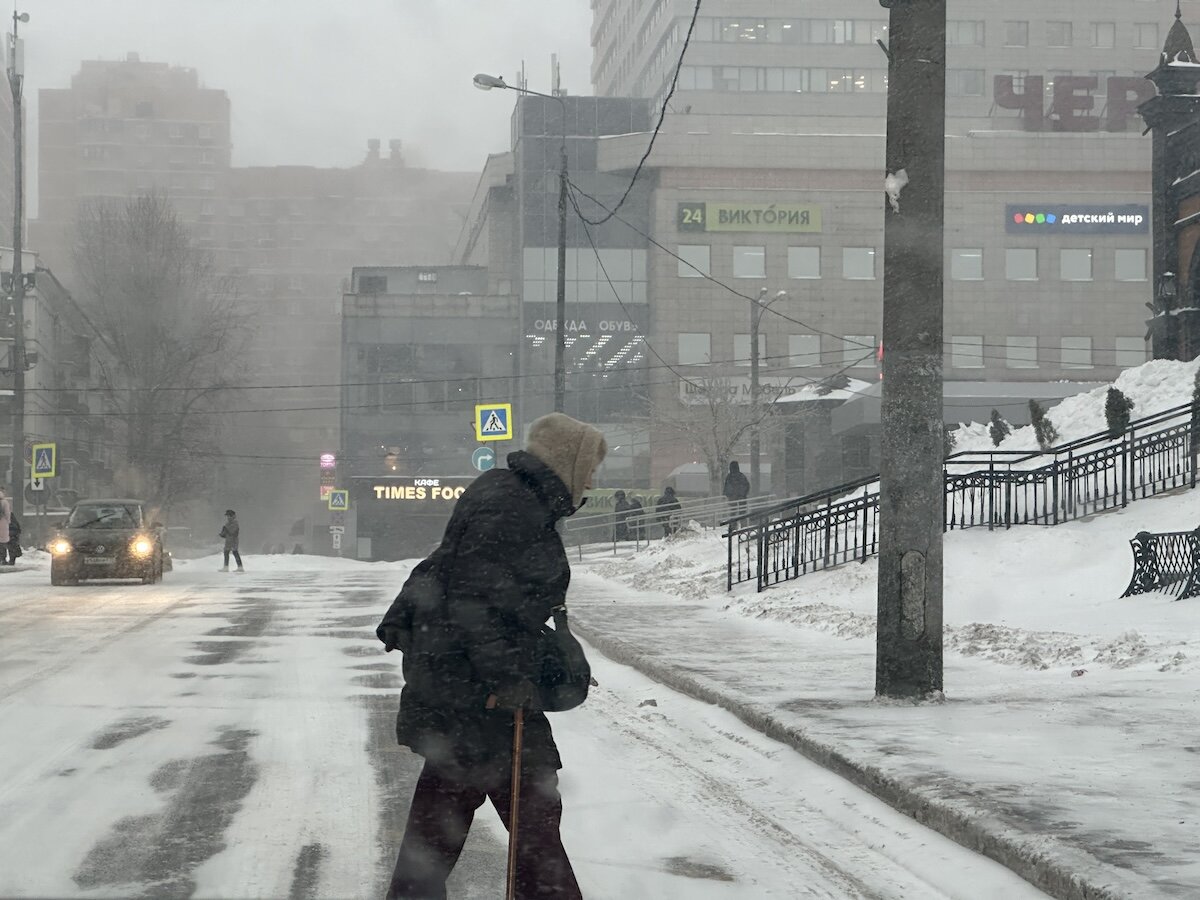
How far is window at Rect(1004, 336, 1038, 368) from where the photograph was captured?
260ft

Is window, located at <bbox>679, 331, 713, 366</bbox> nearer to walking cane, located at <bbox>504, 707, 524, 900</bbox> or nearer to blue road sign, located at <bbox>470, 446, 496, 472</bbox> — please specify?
blue road sign, located at <bbox>470, 446, 496, 472</bbox>

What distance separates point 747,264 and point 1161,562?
215 ft

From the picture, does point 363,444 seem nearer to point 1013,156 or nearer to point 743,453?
point 743,453

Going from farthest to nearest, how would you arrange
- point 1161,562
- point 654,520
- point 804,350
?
point 804,350, point 654,520, point 1161,562

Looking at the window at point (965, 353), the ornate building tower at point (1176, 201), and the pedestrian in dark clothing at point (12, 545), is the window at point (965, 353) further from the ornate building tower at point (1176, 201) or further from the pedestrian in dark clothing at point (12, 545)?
the pedestrian in dark clothing at point (12, 545)

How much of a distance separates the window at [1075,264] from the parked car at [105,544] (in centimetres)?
6302

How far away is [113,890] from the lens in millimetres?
5082

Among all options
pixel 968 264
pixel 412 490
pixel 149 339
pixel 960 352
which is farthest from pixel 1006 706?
pixel 968 264

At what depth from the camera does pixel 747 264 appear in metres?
78.9

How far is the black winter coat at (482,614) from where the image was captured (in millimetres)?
4012

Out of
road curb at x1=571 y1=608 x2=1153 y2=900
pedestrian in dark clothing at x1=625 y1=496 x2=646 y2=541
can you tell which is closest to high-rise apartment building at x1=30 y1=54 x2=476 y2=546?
pedestrian in dark clothing at x1=625 y1=496 x2=646 y2=541

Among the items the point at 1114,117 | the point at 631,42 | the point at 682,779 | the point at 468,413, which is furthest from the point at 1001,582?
the point at 631,42

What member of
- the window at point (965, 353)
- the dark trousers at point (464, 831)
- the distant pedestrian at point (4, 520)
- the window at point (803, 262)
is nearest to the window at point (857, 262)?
the window at point (803, 262)

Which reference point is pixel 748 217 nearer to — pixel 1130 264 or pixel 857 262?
pixel 857 262
